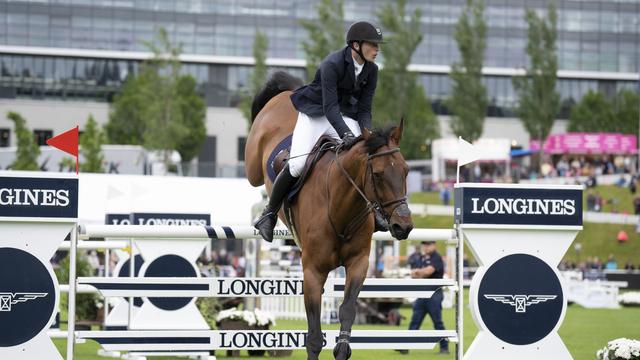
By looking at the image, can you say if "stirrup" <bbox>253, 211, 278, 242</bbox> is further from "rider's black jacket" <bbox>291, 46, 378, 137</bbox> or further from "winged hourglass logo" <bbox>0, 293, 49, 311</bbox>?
"winged hourglass logo" <bbox>0, 293, 49, 311</bbox>

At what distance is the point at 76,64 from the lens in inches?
2670

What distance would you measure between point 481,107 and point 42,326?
55.0 m

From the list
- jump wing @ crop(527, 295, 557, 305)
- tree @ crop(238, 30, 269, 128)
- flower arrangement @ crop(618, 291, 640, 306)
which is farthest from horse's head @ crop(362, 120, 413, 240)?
tree @ crop(238, 30, 269, 128)

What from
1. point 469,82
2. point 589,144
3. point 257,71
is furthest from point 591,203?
point 257,71

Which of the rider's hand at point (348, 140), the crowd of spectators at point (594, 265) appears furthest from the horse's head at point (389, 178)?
the crowd of spectators at point (594, 265)

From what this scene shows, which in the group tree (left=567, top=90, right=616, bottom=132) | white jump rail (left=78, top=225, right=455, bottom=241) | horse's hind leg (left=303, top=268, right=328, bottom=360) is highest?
tree (left=567, top=90, right=616, bottom=132)

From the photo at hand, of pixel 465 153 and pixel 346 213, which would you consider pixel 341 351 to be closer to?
pixel 346 213

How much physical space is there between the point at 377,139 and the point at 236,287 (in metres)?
1.72

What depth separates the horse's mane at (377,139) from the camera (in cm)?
705

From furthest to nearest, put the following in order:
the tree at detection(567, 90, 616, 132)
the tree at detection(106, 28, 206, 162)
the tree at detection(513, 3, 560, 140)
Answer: the tree at detection(567, 90, 616, 132), the tree at detection(513, 3, 560, 140), the tree at detection(106, 28, 206, 162)

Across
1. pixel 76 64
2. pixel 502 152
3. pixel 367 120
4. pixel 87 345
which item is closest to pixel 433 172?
pixel 502 152

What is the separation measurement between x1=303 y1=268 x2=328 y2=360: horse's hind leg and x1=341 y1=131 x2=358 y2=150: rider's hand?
909mm

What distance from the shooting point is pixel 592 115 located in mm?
69500

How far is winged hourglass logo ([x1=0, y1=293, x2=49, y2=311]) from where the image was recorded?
7.20 metres
